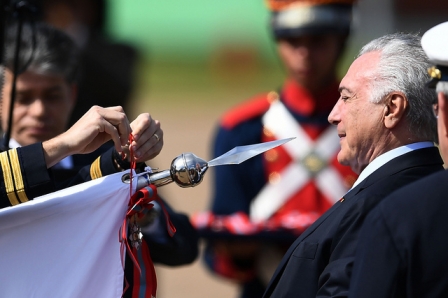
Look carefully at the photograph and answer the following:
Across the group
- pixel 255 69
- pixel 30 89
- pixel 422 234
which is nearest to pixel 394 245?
pixel 422 234

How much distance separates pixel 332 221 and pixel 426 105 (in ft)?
1.51

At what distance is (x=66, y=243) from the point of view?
277 centimetres

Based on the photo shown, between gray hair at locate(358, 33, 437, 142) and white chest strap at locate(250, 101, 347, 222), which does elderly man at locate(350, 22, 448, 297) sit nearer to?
gray hair at locate(358, 33, 437, 142)

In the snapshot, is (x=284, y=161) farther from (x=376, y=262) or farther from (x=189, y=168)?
(x=376, y=262)

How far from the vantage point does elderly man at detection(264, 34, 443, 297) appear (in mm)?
2605

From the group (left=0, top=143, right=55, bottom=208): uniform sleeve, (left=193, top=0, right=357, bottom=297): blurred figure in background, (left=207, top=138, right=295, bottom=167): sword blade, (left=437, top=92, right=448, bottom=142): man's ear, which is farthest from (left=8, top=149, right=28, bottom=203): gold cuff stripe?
(left=193, top=0, right=357, bottom=297): blurred figure in background

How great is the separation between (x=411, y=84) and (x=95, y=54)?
338cm

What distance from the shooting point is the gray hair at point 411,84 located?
278 centimetres

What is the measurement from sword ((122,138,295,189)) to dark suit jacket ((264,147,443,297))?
293mm

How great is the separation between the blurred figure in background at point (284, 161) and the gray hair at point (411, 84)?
153 cm

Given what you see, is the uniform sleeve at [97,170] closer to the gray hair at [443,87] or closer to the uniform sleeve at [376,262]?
the uniform sleeve at [376,262]

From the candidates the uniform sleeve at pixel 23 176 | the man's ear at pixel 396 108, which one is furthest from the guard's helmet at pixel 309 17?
the uniform sleeve at pixel 23 176

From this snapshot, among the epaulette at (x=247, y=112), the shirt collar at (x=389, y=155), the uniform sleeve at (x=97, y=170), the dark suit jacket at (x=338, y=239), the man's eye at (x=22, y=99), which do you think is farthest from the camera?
the epaulette at (x=247, y=112)

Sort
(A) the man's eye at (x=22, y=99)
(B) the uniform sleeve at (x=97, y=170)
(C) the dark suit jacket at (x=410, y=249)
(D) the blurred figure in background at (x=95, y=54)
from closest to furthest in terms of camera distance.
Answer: (C) the dark suit jacket at (x=410, y=249) < (B) the uniform sleeve at (x=97, y=170) < (A) the man's eye at (x=22, y=99) < (D) the blurred figure in background at (x=95, y=54)
